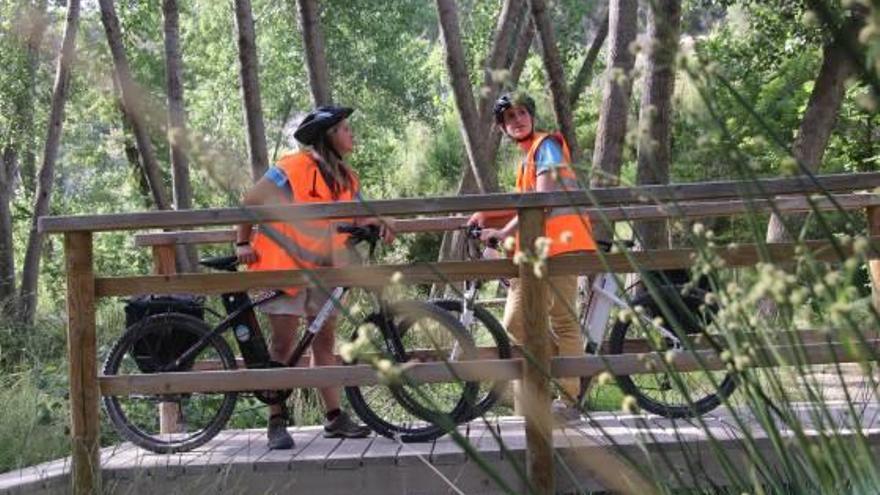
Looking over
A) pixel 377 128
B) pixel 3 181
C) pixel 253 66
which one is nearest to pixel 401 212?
pixel 253 66

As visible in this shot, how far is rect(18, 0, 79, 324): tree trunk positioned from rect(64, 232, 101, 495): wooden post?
12.7m

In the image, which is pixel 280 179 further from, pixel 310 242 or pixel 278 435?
pixel 278 435

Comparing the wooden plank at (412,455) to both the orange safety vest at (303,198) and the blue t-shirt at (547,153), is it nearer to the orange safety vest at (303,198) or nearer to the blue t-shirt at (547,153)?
the orange safety vest at (303,198)

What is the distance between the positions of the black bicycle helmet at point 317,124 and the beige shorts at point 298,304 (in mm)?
717

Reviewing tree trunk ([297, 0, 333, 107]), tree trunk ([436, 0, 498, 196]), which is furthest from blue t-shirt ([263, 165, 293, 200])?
tree trunk ([297, 0, 333, 107])

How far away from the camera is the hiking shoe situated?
6.21 metres

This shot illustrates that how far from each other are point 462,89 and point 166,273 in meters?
4.78

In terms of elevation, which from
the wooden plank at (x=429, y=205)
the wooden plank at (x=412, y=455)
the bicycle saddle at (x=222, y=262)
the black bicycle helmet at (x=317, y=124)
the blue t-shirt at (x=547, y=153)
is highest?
the black bicycle helmet at (x=317, y=124)

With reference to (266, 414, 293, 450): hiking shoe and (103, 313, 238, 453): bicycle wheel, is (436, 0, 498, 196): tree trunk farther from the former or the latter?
(266, 414, 293, 450): hiking shoe

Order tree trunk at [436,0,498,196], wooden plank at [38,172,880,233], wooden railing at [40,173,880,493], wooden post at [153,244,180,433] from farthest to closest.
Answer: tree trunk at [436,0,498,196] → wooden post at [153,244,180,433] → wooden railing at [40,173,880,493] → wooden plank at [38,172,880,233]

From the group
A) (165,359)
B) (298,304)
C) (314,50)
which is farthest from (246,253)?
→ (314,50)

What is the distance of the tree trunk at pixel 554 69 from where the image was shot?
1137 centimetres

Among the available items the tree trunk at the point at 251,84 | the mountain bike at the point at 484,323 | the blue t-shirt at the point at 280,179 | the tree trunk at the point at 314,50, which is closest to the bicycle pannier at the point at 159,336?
the blue t-shirt at the point at 280,179

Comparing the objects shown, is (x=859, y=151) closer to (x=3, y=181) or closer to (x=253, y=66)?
(x=253, y=66)
